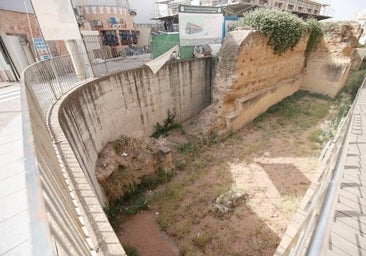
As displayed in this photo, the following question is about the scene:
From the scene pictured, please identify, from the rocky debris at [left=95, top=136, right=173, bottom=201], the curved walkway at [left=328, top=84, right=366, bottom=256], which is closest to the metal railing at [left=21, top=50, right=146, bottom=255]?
the rocky debris at [left=95, top=136, right=173, bottom=201]

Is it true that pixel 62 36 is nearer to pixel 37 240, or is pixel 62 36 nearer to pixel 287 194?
pixel 37 240

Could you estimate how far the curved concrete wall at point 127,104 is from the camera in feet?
17.5

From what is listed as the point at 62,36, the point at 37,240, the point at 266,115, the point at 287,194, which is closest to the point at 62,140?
the point at 37,240

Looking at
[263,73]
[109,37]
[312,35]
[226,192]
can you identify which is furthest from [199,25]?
[109,37]

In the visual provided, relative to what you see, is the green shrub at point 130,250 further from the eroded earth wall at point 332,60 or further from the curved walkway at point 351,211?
the eroded earth wall at point 332,60

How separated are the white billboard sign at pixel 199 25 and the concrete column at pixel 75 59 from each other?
5006 mm

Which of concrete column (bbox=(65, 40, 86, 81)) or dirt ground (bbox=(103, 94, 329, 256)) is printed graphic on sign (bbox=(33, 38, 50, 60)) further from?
dirt ground (bbox=(103, 94, 329, 256))

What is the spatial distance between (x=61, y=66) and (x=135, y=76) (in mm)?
2698

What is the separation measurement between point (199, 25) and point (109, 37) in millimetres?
9591

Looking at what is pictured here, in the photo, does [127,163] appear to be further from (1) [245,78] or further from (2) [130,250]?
(1) [245,78]

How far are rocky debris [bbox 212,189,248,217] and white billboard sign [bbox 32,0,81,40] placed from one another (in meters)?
7.02

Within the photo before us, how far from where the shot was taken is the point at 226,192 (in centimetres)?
596

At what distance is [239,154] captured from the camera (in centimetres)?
782

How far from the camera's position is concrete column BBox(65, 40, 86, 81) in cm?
654
